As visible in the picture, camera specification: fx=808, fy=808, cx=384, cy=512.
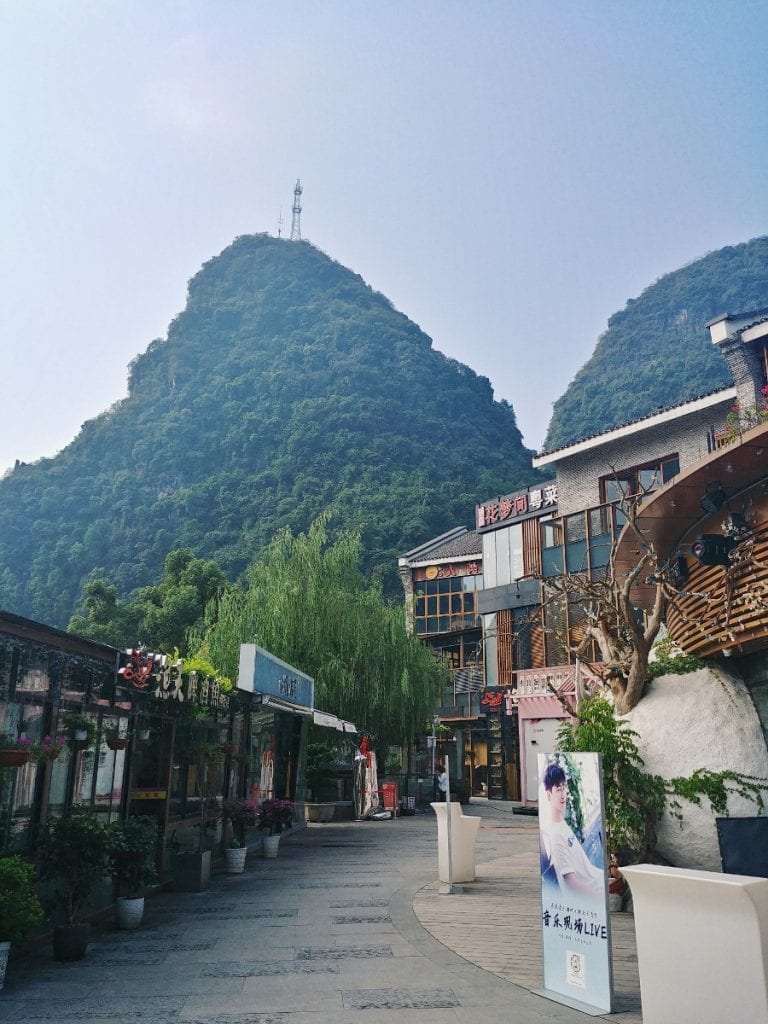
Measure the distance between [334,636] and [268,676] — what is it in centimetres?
893

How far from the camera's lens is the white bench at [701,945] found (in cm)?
409

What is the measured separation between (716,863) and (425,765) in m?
23.5

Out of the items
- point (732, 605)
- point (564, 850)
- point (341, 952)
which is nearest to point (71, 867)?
point (341, 952)

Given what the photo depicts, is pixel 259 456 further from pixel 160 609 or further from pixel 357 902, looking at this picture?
pixel 357 902

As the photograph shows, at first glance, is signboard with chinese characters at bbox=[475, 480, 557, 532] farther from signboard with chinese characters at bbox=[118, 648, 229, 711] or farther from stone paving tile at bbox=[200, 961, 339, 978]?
stone paving tile at bbox=[200, 961, 339, 978]

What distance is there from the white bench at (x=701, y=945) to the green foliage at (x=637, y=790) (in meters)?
3.23

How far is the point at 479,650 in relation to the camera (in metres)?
37.0

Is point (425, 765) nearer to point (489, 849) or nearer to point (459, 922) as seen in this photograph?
point (489, 849)

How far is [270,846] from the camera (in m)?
13.3

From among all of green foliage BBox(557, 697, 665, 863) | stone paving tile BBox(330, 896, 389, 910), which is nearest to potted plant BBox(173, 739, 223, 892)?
stone paving tile BBox(330, 896, 389, 910)

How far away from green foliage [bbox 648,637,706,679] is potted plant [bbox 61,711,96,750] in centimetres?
609

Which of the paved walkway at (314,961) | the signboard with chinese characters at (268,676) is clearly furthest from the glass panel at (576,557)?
the paved walkway at (314,961)

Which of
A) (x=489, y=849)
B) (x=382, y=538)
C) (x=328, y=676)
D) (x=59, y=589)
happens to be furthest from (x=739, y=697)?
(x=59, y=589)

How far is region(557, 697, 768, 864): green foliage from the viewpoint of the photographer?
7816mm
